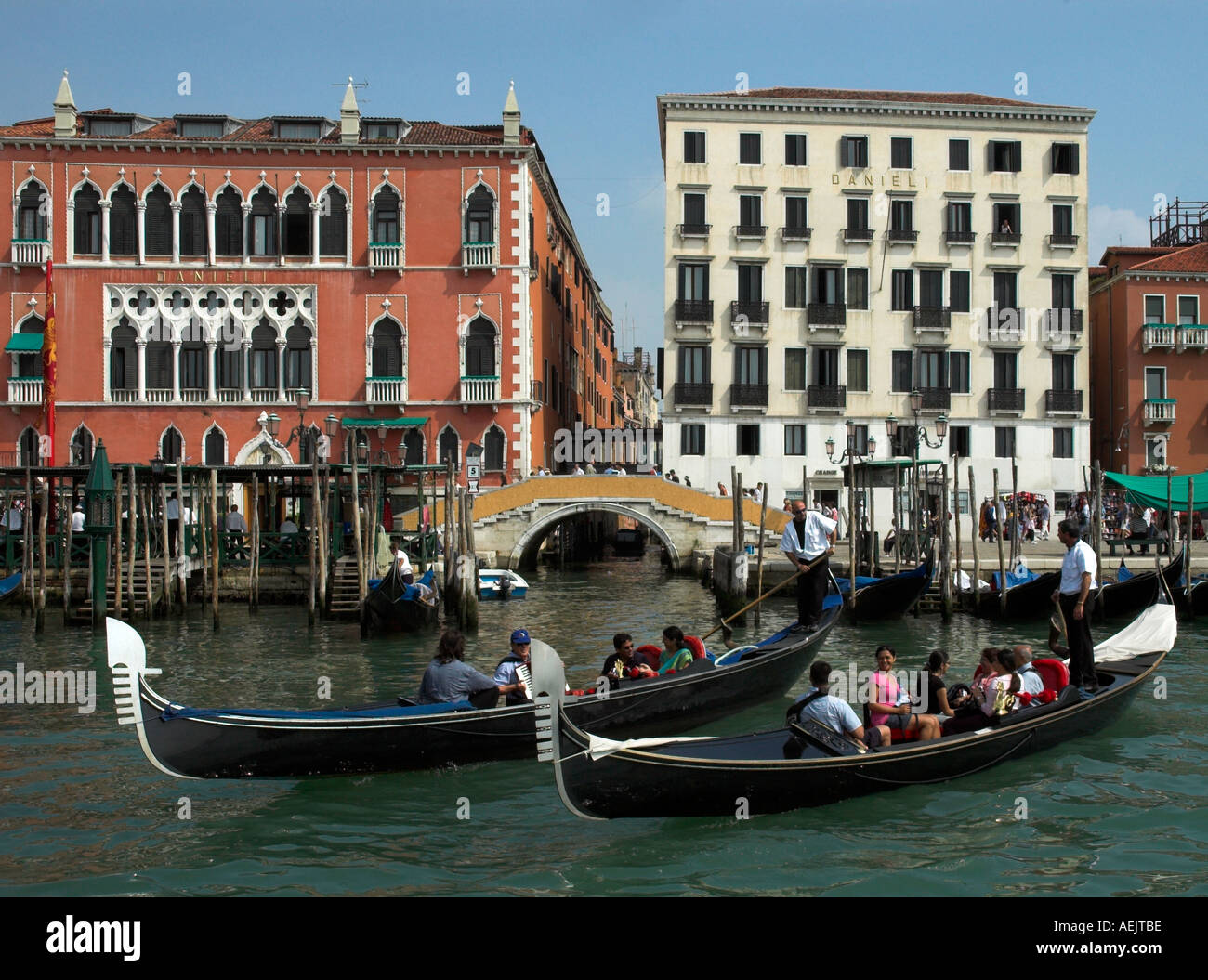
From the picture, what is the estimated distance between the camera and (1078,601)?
8555mm

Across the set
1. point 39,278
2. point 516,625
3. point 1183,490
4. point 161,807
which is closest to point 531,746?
point 161,807

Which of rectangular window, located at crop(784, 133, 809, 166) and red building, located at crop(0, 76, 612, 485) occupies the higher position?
rectangular window, located at crop(784, 133, 809, 166)

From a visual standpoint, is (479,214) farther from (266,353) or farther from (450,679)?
(450,679)

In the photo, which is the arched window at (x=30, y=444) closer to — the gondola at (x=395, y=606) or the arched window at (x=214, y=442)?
the arched window at (x=214, y=442)

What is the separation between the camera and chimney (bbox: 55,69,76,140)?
81.2 feet

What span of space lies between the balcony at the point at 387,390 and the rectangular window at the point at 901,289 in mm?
11085

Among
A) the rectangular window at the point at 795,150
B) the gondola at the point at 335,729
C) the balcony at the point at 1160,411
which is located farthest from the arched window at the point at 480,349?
the gondola at the point at 335,729

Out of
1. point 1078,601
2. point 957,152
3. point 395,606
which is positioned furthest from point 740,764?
point 957,152

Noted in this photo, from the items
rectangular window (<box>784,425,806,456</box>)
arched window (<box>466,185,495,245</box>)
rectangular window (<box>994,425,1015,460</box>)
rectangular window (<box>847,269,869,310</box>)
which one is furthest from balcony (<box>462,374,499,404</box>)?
rectangular window (<box>994,425,1015,460</box>)

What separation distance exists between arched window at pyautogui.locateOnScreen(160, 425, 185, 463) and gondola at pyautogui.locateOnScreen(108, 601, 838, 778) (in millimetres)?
17862

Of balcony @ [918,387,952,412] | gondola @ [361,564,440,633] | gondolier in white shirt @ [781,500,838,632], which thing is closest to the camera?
gondolier in white shirt @ [781,500,838,632]

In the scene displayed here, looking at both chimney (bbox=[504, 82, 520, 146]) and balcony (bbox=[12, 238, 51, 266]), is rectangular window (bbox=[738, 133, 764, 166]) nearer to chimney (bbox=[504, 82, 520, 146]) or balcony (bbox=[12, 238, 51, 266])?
chimney (bbox=[504, 82, 520, 146])

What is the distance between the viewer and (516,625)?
17.1 metres
